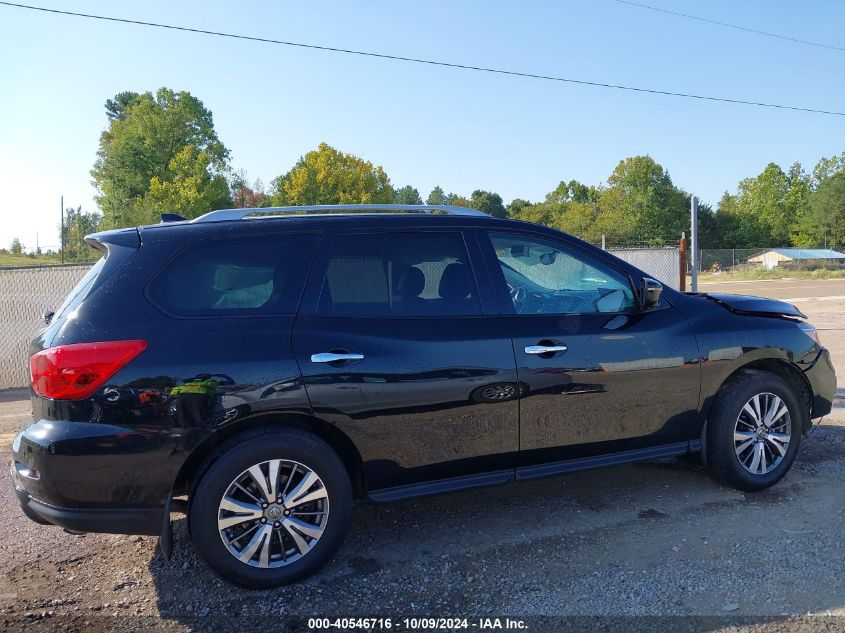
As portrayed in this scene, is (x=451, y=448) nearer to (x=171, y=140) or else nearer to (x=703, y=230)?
(x=171, y=140)

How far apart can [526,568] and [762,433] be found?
6.58 feet

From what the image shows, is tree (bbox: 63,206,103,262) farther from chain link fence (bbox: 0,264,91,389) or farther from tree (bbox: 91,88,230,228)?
chain link fence (bbox: 0,264,91,389)

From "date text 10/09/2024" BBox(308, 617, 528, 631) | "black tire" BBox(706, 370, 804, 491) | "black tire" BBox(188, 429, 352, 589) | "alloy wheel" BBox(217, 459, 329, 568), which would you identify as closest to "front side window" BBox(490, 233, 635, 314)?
"black tire" BBox(706, 370, 804, 491)

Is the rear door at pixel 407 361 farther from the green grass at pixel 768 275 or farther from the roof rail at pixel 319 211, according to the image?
the green grass at pixel 768 275

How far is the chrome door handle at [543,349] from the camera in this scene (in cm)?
373

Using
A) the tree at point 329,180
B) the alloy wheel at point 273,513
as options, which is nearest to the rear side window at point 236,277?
the alloy wheel at point 273,513

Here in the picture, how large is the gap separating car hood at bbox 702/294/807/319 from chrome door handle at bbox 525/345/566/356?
138 cm

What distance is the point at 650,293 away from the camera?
407cm

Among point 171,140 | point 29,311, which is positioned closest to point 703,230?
point 171,140

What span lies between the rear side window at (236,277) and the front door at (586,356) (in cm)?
116

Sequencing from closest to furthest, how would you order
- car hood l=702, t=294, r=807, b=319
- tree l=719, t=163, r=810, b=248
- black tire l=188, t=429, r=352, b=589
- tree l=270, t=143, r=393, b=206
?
black tire l=188, t=429, r=352, b=589 < car hood l=702, t=294, r=807, b=319 < tree l=270, t=143, r=393, b=206 < tree l=719, t=163, r=810, b=248

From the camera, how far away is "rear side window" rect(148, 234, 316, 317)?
3.30m

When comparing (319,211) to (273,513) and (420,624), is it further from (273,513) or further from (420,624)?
(420,624)

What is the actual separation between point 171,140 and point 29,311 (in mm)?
43681
